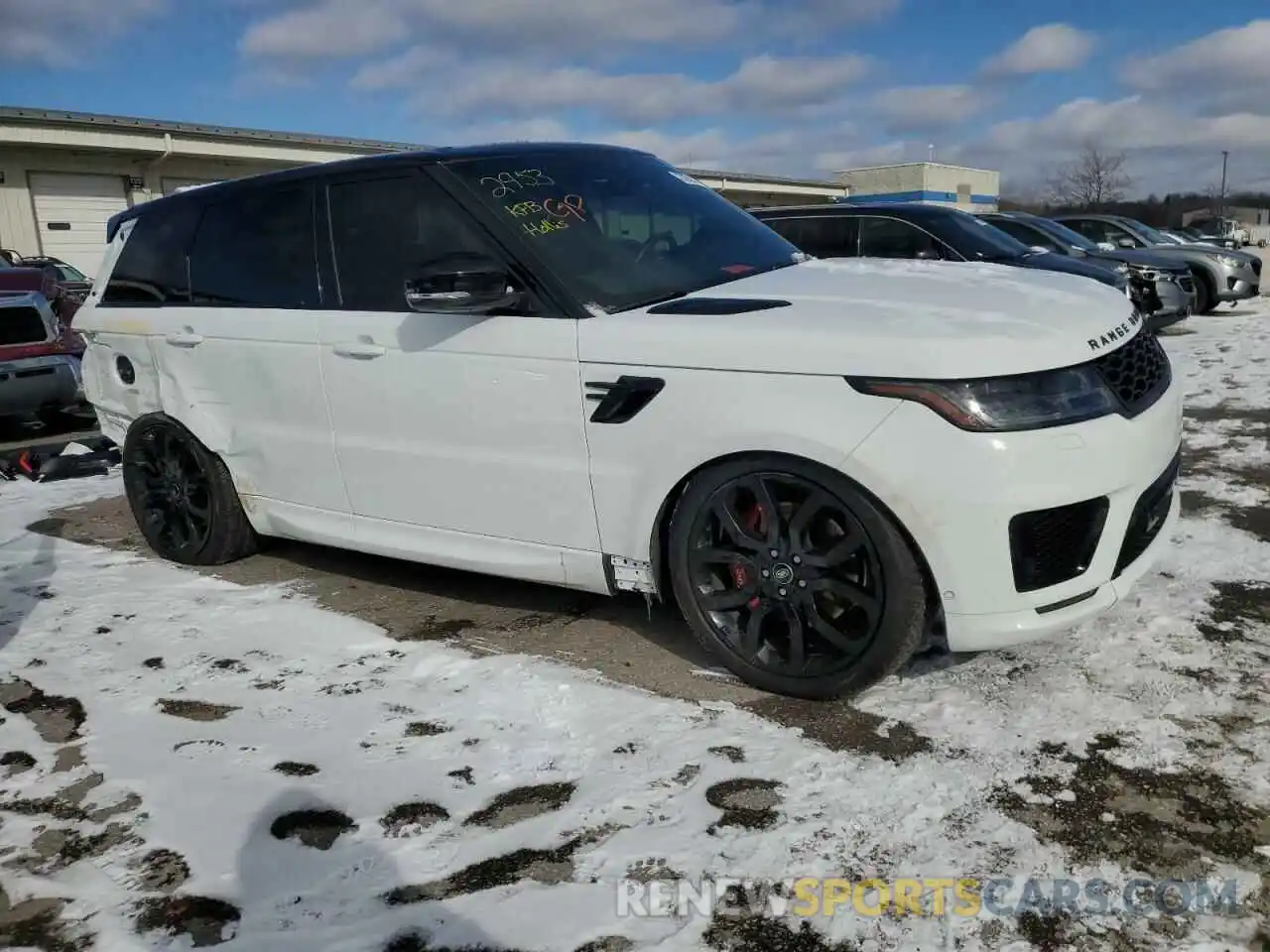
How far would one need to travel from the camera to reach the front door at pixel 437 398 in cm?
326

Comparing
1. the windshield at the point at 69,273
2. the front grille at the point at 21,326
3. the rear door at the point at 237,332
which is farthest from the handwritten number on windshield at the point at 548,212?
the windshield at the point at 69,273

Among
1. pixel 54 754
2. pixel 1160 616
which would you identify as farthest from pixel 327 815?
pixel 1160 616

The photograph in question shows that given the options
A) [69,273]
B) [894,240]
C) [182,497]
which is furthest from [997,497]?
[69,273]

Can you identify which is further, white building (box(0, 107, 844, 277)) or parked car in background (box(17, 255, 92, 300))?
white building (box(0, 107, 844, 277))

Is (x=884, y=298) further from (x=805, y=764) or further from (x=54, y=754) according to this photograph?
(x=54, y=754)

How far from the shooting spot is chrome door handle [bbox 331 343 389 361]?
3.64m

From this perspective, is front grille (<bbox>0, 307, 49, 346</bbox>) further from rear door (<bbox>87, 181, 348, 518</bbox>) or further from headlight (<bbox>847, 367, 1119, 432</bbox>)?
headlight (<bbox>847, 367, 1119, 432</bbox>)

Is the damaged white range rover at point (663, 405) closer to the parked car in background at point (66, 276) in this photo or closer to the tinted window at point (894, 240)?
the tinted window at point (894, 240)

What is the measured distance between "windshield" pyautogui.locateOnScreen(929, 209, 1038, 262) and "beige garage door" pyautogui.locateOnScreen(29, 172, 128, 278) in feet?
63.5

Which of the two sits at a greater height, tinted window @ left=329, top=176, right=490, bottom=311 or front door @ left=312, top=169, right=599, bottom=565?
tinted window @ left=329, top=176, right=490, bottom=311

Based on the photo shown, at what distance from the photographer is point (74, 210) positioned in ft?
71.1

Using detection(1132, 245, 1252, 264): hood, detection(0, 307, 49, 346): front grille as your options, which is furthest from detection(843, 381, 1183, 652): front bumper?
detection(1132, 245, 1252, 264): hood

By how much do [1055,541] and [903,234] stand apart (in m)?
6.29

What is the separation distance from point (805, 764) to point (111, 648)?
9.06ft
